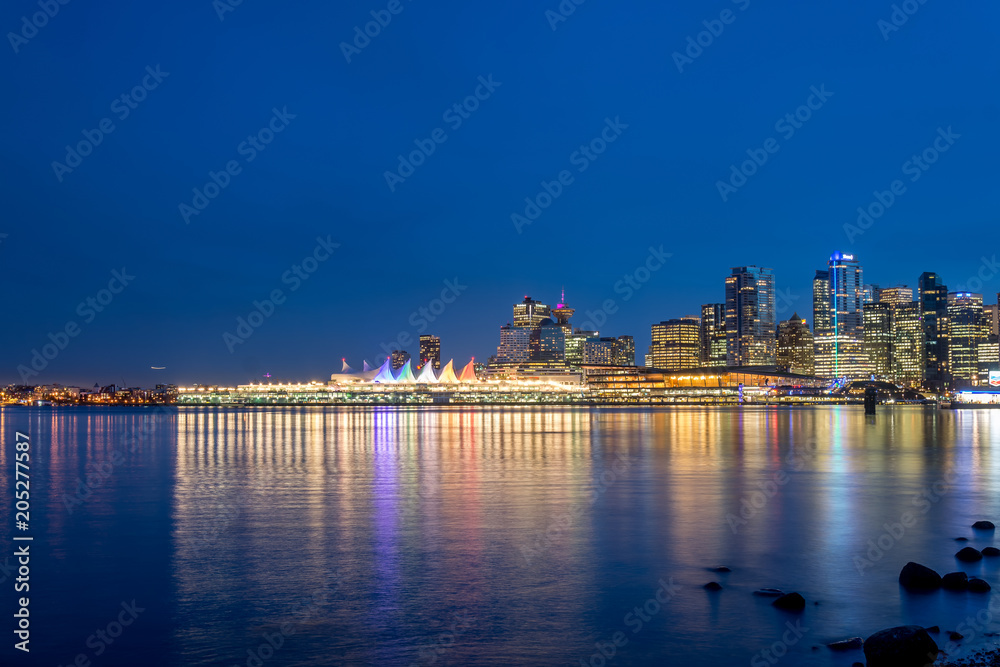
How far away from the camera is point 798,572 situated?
18000mm

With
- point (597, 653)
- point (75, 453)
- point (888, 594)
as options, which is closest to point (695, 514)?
point (888, 594)

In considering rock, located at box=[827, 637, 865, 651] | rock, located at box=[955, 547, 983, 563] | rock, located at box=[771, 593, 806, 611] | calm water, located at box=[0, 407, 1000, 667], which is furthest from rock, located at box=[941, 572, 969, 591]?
rock, located at box=[827, 637, 865, 651]

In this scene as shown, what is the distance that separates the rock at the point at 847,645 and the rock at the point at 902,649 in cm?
112

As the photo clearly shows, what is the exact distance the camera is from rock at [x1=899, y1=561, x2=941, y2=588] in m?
16.2

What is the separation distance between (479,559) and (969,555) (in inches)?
424

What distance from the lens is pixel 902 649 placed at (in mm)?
11453

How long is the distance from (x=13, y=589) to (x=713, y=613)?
1341 centimetres

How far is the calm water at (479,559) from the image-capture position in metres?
13.5

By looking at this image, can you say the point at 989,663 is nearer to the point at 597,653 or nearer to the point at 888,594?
the point at 888,594

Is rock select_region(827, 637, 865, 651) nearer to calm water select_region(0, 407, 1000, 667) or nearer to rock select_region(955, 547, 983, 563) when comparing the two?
calm water select_region(0, 407, 1000, 667)

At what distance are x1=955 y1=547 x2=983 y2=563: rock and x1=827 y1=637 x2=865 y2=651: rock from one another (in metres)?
7.21

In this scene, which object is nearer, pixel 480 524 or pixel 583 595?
pixel 583 595

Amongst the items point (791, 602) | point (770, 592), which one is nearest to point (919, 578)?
point (770, 592)

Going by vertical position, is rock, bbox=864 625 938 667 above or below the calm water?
above
